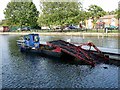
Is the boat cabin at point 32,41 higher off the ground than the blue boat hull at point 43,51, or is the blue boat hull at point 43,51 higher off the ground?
the boat cabin at point 32,41

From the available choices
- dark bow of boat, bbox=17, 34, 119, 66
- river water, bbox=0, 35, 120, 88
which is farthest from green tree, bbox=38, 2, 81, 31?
river water, bbox=0, 35, 120, 88

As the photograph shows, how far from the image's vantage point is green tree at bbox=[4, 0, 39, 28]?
9488 centimetres

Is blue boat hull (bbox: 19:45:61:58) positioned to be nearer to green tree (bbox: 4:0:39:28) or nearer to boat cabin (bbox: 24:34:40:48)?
boat cabin (bbox: 24:34:40:48)

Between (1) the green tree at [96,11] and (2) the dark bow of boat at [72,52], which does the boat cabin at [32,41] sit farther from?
(1) the green tree at [96,11]

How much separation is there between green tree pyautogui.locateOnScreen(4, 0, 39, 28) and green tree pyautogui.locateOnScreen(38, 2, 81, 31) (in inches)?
559

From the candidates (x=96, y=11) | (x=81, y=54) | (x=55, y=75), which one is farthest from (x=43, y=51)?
(x=96, y=11)

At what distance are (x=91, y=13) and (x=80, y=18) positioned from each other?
171 inches

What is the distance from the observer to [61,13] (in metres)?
78.6

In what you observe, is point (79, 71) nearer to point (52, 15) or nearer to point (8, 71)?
point (8, 71)

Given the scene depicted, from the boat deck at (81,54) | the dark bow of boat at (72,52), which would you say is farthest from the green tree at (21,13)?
the boat deck at (81,54)

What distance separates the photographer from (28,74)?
2245 cm

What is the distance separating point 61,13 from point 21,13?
76.6 ft

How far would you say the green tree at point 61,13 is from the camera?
7838 cm

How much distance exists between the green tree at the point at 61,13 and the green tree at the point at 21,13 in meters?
14.2
